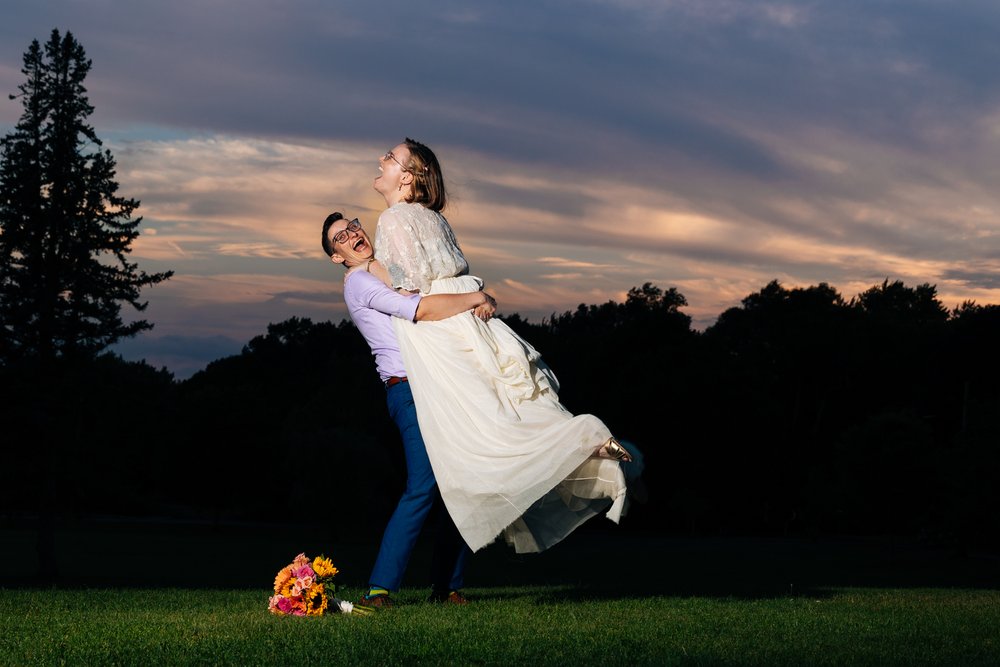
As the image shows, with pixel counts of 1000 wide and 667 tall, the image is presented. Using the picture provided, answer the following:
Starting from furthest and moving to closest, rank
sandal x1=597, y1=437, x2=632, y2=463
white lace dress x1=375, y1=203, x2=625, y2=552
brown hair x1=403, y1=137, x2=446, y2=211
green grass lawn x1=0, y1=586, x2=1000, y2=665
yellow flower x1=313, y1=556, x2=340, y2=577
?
brown hair x1=403, y1=137, x2=446, y2=211, yellow flower x1=313, y1=556, x2=340, y2=577, white lace dress x1=375, y1=203, x2=625, y2=552, sandal x1=597, y1=437, x2=632, y2=463, green grass lawn x1=0, y1=586, x2=1000, y2=665

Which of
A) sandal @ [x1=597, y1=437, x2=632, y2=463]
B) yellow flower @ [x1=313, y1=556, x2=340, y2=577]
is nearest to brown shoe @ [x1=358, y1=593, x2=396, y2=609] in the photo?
yellow flower @ [x1=313, y1=556, x2=340, y2=577]

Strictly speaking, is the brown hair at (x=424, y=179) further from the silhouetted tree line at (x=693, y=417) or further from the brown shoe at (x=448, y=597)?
the silhouetted tree line at (x=693, y=417)

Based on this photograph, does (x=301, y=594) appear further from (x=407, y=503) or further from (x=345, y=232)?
(x=345, y=232)

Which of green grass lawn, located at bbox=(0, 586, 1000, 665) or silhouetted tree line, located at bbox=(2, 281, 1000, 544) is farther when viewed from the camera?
silhouetted tree line, located at bbox=(2, 281, 1000, 544)

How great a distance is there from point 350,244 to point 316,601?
8.99 feet

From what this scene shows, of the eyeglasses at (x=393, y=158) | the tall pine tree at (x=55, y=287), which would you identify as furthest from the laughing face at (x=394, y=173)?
the tall pine tree at (x=55, y=287)

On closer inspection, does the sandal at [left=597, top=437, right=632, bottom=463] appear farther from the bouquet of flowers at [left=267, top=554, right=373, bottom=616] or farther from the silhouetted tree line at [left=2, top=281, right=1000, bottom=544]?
the silhouetted tree line at [left=2, top=281, right=1000, bottom=544]

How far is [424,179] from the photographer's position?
875 cm

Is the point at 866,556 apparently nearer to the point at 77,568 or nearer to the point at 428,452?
the point at 77,568

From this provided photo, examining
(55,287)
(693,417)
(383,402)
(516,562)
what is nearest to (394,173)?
(516,562)

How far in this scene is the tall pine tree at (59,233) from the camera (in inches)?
1753

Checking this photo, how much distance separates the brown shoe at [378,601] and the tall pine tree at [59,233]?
3871 centimetres

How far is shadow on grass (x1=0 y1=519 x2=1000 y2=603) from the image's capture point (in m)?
43.7

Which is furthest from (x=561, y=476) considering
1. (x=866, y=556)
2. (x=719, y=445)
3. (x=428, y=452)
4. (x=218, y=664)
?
(x=719, y=445)
